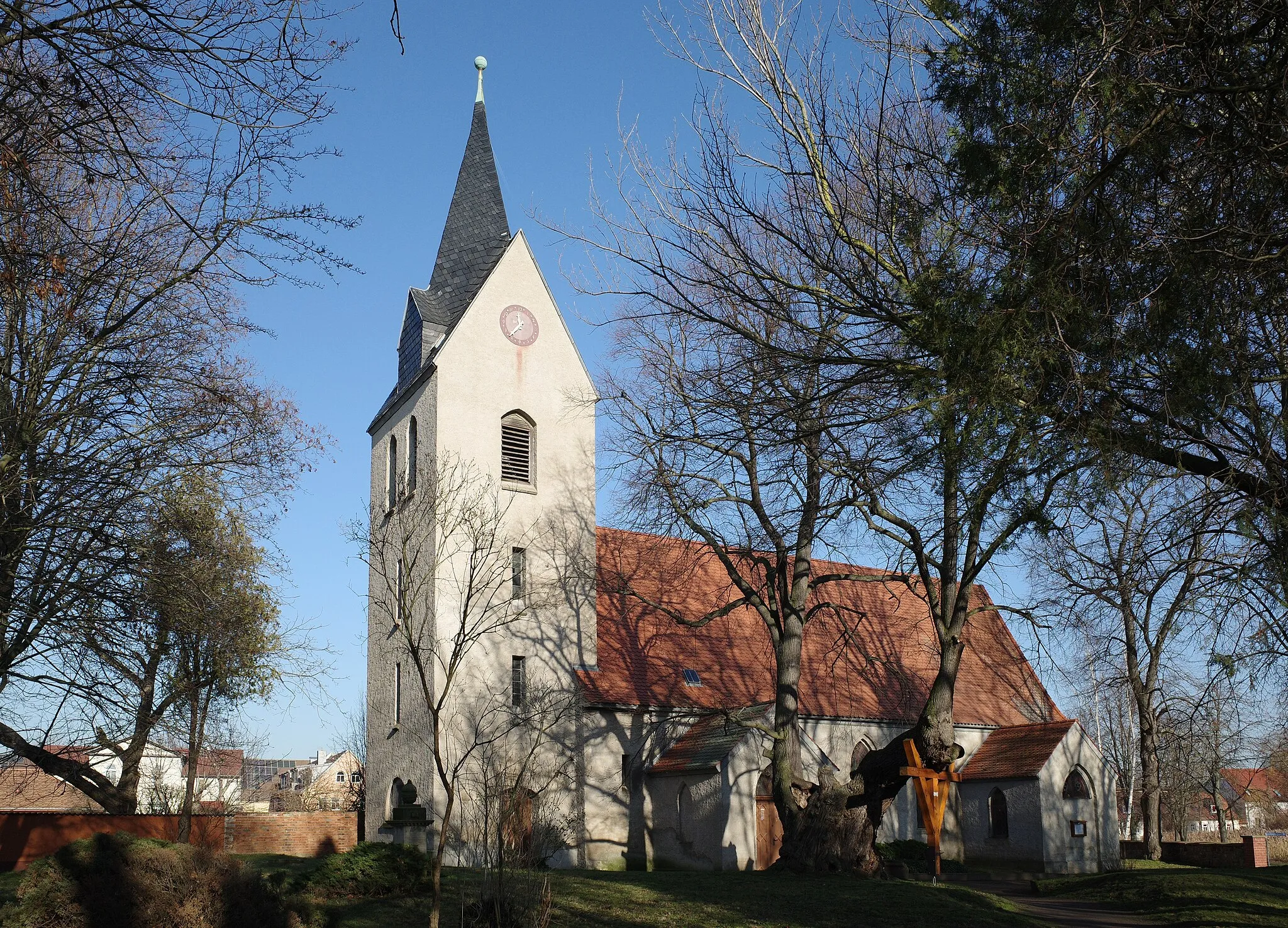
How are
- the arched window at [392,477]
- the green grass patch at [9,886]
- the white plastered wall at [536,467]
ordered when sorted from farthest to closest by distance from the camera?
1. the arched window at [392,477]
2. the white plastered wall at [536,467]
3. the green grass patch at [9,886]

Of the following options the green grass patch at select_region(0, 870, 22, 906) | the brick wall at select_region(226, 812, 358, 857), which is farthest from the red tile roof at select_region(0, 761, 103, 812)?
the green grass patch at select_region(0, 870, 22, 906)

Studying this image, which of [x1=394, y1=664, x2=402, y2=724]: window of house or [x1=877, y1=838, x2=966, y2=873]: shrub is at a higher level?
[x1=394, y1=664, x2=402, y2=724]: window of house

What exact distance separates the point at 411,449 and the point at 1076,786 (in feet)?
64.5

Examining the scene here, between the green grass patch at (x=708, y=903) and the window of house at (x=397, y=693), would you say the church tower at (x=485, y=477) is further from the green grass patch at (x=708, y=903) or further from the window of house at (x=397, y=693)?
the green grass patch at (x=708, y=903)

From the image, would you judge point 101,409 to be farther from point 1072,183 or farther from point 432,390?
point 432,390

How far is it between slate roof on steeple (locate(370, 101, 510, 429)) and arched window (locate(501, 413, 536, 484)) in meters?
2.42

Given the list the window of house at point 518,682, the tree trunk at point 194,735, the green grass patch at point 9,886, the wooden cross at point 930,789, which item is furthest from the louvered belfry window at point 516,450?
the green grass patch at point 9,886

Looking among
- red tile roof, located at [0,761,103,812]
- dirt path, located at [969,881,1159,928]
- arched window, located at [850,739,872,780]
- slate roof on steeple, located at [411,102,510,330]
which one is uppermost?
slate roof on steeple, located at [411,102,510,330]

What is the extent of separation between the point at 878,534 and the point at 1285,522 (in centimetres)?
921

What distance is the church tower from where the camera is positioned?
972 inches

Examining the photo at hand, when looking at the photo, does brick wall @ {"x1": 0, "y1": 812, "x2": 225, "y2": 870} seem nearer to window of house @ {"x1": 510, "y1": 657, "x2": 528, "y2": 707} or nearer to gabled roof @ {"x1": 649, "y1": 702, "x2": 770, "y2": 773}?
window of house @ {"x1": 510, "y1": 657, "x2": 528, "y2": 707}

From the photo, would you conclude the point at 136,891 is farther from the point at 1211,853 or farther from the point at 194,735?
the point at 1211,853

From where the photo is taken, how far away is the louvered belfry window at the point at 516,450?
26672mm

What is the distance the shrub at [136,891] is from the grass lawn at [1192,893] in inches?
467
